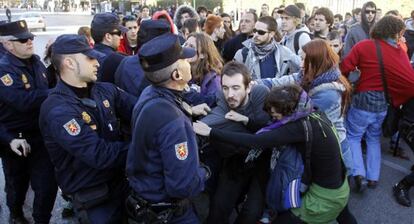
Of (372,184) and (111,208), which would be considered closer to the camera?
(111,208)

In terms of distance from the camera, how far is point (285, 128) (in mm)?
2602

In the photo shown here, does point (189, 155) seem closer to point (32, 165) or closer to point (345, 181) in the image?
point (345, 181)

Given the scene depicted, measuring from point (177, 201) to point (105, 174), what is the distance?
64 cm

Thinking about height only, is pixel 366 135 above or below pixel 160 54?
below

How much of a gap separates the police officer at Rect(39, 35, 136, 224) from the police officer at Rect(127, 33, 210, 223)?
310 millimetres

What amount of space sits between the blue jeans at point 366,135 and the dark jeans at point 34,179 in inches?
123

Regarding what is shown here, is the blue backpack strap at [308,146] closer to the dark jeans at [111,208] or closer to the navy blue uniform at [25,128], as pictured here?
the dark jeans at [111,208]

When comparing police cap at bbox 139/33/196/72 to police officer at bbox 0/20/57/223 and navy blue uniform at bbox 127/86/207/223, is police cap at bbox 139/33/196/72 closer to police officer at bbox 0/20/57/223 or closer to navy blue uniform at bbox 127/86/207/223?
navy blue uniform at bbox 127/86/207/223

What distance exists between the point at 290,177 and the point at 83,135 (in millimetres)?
1461

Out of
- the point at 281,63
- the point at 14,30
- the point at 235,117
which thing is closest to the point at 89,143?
the point at 235,117

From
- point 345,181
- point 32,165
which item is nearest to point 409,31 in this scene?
point 345,181

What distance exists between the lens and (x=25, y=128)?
3.33m

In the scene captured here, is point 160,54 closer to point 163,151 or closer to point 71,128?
point 163,151

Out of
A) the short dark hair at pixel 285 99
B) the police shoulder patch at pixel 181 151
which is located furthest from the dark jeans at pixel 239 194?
the police shoulder patch at pixel 181 151
